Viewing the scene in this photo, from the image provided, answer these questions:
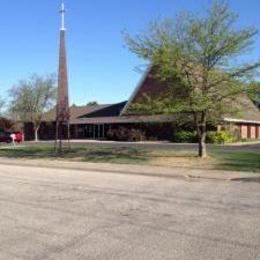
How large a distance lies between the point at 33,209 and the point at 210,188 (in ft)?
18.9

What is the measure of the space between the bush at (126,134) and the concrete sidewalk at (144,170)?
26500 mm

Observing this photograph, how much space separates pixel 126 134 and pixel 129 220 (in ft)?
139

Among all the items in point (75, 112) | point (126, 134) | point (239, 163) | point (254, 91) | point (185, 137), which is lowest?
point (239, 163)

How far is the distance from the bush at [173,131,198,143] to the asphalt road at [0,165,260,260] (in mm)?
29556

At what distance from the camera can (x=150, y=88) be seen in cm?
5178

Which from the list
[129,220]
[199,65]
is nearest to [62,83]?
[199,65]

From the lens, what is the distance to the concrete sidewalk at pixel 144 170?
18516 millimetres

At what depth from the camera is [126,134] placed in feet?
172

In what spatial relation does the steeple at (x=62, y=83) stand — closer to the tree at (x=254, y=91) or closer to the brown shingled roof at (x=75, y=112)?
the tree at (x=254, y=91)

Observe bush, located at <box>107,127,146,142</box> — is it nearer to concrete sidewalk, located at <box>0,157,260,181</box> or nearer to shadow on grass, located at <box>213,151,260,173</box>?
shadow on grass, located at <box>213,151,260,173</box>

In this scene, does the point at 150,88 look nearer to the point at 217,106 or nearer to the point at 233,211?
the point at 217,106

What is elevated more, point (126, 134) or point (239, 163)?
point (126, 134)

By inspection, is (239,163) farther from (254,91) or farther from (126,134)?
(126,134)

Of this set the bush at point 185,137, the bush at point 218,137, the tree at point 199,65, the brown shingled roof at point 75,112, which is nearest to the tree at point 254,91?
the tree at point 199,65
